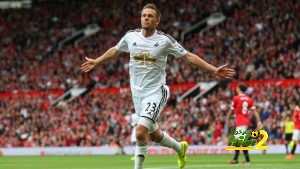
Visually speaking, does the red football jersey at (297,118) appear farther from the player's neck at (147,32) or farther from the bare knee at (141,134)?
the bare knee at (141,134)

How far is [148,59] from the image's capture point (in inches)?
541

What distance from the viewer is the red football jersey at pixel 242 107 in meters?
22.7

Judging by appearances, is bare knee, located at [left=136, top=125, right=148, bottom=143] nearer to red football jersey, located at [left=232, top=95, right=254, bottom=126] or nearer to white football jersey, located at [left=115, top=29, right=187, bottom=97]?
white football jersey, located at [left=115, top=29, right=187, bottom=97]

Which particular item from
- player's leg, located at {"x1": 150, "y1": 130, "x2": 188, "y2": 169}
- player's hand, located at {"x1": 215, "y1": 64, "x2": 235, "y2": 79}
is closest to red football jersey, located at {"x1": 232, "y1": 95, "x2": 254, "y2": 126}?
player's leg, located at {"x1": 150, "y1": 130, "x2": 188, "y2": 169}

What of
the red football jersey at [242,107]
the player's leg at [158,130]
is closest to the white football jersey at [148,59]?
the player's leg at [158,130]

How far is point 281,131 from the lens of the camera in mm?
35219

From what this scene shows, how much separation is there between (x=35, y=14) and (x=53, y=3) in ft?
4.73

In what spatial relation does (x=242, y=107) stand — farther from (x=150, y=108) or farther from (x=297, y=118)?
(x=150, y=108)

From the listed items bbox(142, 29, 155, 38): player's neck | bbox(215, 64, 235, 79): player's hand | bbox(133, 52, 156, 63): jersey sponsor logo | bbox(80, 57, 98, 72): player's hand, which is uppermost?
bbox(142, 29, 155, 38): player's neck

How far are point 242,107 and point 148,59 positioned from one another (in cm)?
958

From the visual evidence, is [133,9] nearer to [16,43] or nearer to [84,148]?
[16,43]

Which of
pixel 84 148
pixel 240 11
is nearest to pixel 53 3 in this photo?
pixel 240 11

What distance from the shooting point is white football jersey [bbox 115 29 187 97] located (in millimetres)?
13688

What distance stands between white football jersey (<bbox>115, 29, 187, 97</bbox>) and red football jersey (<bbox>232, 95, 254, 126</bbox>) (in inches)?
356
